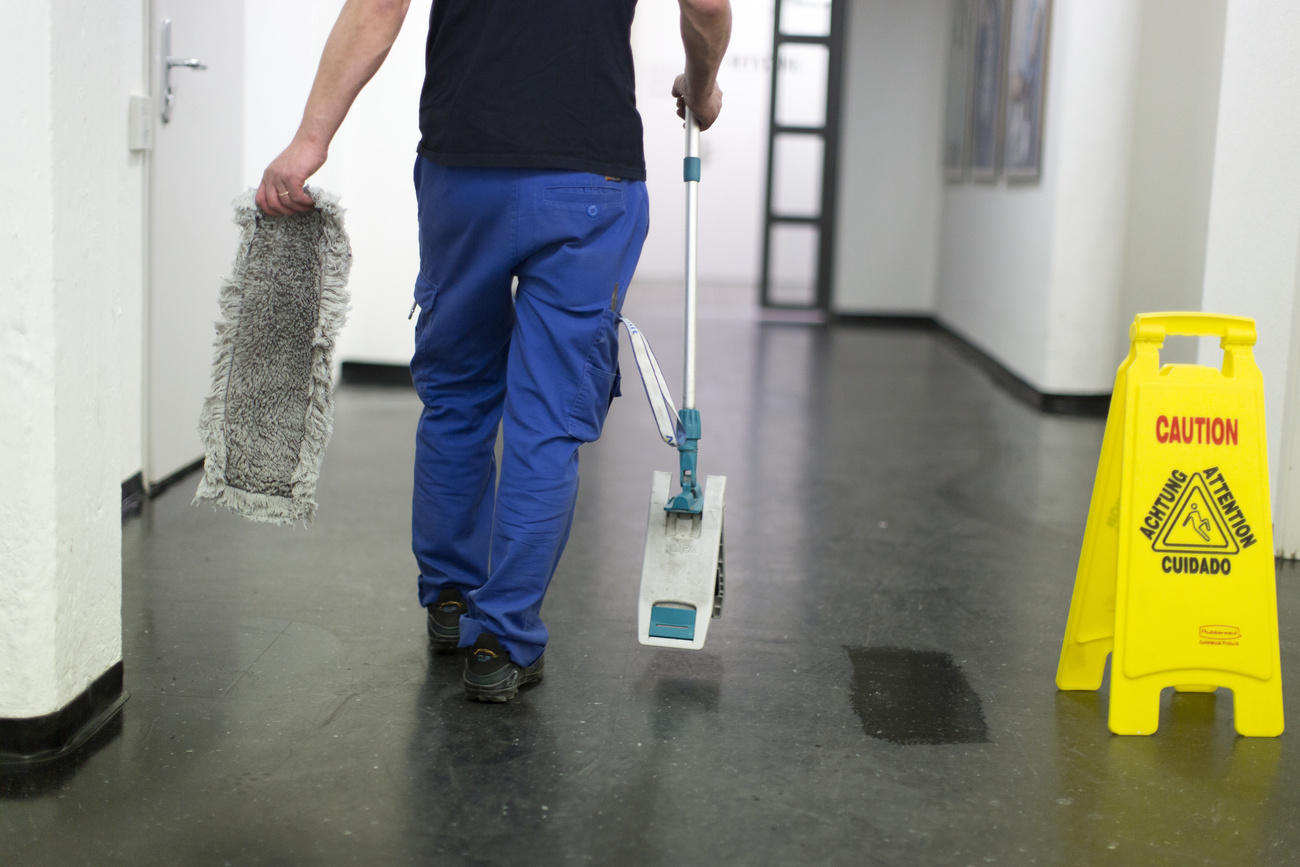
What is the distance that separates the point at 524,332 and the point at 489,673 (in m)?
0.55

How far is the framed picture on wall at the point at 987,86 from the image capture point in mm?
7429

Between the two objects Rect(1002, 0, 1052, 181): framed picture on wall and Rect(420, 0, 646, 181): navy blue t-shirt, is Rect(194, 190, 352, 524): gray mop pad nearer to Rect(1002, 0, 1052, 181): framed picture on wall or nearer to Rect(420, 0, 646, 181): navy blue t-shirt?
Rect(420, 0, 646, 181): navy blue t-shirt

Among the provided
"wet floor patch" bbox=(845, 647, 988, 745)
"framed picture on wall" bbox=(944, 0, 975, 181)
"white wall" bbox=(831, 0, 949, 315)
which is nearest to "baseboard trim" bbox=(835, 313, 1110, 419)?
"white wall" bbox=(831, 0, 949, 315)

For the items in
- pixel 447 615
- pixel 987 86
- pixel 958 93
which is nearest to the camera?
pixel 447 615

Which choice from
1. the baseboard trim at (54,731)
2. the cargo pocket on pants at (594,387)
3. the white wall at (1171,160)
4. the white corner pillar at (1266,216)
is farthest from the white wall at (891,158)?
the baseboard trim at (54,731)

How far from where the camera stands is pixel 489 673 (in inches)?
90.0

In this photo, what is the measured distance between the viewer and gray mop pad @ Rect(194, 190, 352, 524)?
7.45 feet

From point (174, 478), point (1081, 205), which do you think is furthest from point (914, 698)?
point (1081, 205)

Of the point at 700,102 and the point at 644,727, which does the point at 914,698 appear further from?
the point at 700,102

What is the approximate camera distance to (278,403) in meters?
2.29

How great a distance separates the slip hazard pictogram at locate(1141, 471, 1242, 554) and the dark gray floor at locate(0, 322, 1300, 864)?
302mm

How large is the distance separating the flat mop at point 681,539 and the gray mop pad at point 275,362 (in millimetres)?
506

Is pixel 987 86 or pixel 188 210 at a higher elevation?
pixel 987 86

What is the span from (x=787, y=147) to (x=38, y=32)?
8458 mm
